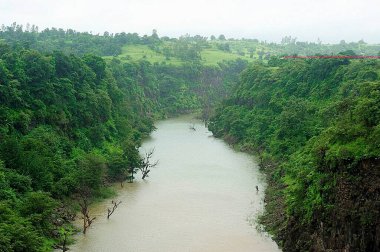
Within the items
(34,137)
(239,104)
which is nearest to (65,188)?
(34,137)

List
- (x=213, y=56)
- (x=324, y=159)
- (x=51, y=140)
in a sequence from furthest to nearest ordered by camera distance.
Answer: (x=213, y=56) < (x=51, y=140) < (x=324, y=159)

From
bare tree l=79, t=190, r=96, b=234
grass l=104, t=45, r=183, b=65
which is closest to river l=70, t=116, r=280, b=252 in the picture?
bare tree l=79, t=190, r=96, b=234

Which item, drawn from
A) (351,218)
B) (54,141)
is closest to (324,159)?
(351,218)

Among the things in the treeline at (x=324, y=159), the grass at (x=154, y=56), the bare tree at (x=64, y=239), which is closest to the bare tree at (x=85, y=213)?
the bare tree at (x=64, y=239)

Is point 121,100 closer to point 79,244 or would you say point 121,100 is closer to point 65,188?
point 65,188

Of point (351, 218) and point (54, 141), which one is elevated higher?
point (351, 218)

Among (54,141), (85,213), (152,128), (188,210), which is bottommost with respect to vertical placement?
(152,128)

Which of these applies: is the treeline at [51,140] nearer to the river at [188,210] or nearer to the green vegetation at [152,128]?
the green vegetation at [152,128]

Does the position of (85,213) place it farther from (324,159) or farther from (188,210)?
(324,159)

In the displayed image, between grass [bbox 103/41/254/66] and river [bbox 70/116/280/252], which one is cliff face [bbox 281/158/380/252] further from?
grass [bbox 103/41/254/66]
